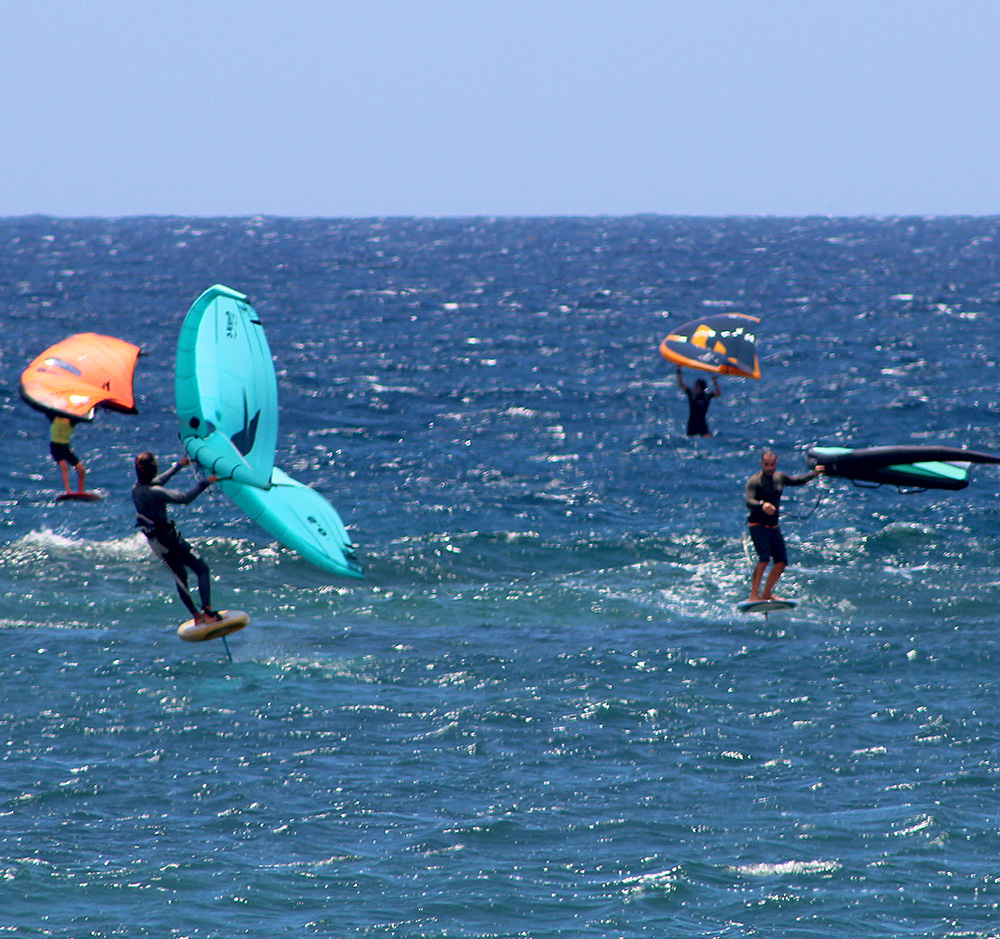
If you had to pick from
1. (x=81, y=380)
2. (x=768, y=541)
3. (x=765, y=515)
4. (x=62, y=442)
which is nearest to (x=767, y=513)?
(x=765, y=515)

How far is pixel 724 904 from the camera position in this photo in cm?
1220

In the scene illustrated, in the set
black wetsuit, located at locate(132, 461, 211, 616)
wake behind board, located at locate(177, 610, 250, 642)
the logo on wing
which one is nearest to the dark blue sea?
wake behind board, located at locate(177, 610, 250, 642)

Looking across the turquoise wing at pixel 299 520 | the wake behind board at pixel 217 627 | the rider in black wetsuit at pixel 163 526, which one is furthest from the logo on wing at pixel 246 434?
the wake behind board at pixel 217 627

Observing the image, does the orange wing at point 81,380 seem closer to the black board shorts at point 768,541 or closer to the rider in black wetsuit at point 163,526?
the rider in black wetsuit at point 163,526

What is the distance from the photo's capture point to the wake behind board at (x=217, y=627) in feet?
56.0

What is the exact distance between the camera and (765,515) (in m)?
18.9

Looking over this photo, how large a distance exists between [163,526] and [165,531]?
0.08 m

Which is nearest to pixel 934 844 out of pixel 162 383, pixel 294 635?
pixel 294 635

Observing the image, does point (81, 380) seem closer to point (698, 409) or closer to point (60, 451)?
point (60, 451)

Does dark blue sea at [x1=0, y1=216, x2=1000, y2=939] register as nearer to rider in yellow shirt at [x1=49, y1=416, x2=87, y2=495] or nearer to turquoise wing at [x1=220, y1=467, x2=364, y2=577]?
rider in yellow shirt at [x1=49, y1=416, x2=87, y2=495]

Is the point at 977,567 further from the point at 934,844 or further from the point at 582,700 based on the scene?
the point at 934,844

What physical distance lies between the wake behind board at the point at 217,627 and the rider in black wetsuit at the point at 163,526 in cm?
11

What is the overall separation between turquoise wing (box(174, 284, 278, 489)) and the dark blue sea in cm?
313

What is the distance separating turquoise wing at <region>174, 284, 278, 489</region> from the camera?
Result: 15.8 meters
